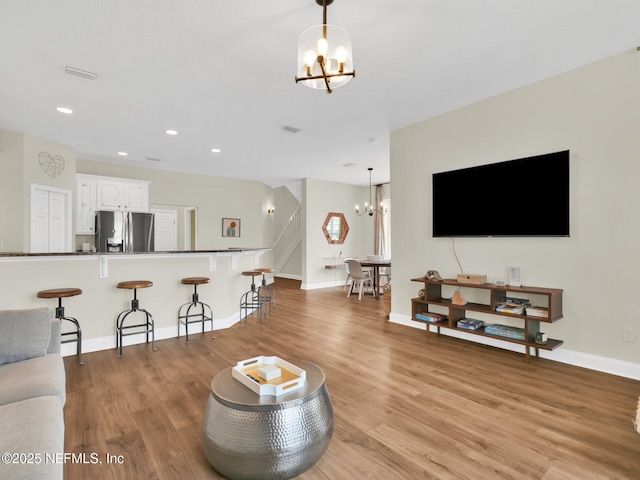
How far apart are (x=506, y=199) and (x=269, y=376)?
3.35 m

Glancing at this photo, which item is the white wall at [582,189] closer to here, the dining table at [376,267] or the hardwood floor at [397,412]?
the hardwood floor at [397,412]

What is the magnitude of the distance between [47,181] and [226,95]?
3.78 m

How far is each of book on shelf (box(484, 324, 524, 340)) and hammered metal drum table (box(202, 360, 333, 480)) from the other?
105 inches

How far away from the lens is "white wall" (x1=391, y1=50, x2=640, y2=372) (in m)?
2.99

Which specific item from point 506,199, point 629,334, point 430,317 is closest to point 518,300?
point 629,334

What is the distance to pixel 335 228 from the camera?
9.20 metres

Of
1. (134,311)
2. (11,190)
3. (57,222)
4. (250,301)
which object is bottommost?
(250,301)

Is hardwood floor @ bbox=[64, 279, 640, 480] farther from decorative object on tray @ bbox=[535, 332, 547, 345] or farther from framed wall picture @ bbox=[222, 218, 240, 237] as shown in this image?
framed wall picture @ bbox=[222, 218, 240, 237]

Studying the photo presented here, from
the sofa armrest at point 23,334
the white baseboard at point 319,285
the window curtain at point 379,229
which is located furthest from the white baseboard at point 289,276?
the sofa armrest at point 23,334

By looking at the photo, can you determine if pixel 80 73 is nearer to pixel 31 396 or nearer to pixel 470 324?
pixel 31 396

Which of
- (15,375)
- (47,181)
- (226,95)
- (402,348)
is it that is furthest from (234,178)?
(15,375)

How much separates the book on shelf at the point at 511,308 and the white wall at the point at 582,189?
1.08 ft

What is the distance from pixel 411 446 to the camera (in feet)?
6.53

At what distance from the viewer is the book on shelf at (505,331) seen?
3480 millimetres
